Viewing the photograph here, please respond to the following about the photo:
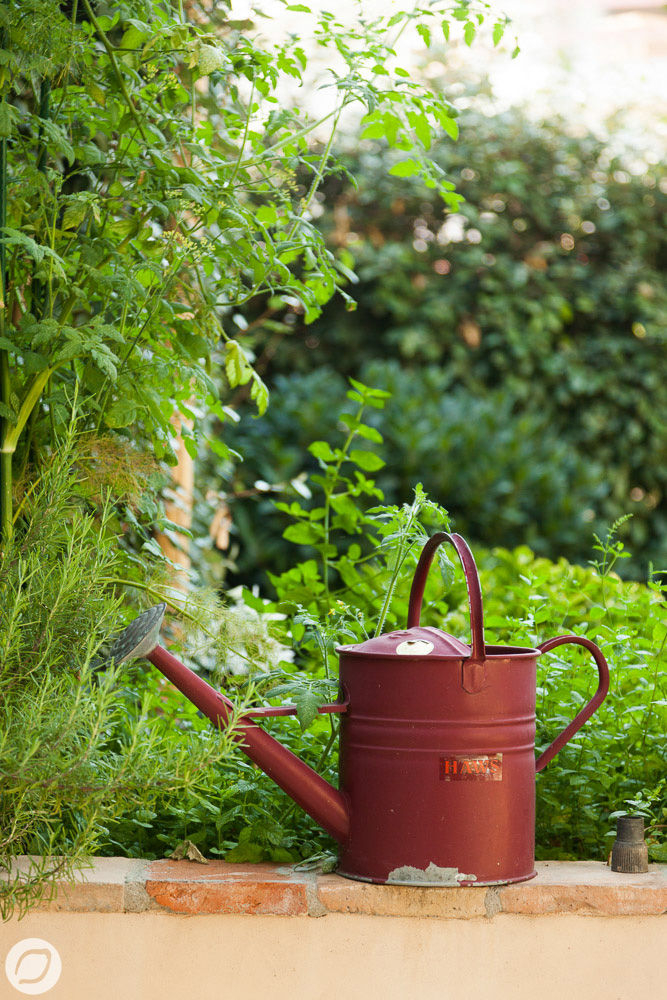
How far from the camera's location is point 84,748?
1.38 metres

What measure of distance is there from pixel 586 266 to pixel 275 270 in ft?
13.0

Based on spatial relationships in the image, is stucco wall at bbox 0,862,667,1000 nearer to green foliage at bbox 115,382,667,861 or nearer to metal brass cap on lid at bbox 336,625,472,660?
green foliage at bbox 115,382,667,861

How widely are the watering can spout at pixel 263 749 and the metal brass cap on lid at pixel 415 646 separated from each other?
0.17 metres

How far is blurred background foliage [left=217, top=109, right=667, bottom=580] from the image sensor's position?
206 inches

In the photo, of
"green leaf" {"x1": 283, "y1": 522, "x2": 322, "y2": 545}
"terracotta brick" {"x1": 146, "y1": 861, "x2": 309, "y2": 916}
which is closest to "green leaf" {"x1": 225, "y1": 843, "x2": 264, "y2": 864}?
"terracotta brick" {"x1": 146, "y1": 861, "x2": 309, "y2": 916}

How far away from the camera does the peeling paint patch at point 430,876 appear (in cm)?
150

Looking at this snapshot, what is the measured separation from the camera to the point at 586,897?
1.56 meters

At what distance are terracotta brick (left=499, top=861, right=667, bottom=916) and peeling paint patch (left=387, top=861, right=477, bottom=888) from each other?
79 millimetres

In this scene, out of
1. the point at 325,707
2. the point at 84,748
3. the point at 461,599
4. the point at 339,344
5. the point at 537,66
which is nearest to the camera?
the point at 84,748

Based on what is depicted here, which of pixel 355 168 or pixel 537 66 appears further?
pixel 537 66

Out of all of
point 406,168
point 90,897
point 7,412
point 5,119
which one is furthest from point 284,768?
point 406,168

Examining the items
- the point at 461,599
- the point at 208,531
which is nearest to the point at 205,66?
the point at 461,599

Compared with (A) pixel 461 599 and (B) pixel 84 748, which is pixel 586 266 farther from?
(B) pixel 84 748

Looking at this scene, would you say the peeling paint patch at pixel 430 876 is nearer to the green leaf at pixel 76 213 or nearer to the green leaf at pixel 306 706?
the green leaf at pixel 306 706
